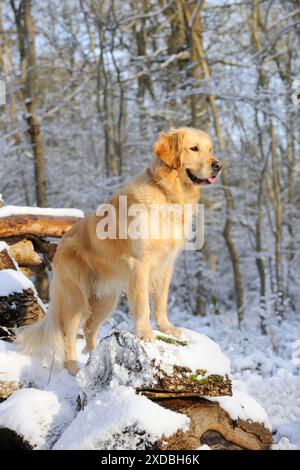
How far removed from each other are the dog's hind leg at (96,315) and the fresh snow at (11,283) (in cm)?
78

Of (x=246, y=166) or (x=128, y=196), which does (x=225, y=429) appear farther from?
(x=246, y=166)

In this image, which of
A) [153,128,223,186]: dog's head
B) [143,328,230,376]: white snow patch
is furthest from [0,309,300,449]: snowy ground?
[153,128,223,186]: dog's head

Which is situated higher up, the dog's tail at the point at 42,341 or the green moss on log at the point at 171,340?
the green moss on log at the point at 171,340

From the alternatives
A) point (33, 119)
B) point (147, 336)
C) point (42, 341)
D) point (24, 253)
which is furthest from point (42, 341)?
point (33, 119)

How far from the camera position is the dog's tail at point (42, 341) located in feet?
14.8

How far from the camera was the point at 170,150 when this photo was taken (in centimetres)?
422

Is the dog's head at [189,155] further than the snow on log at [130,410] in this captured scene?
Yes

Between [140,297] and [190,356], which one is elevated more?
[140,297]

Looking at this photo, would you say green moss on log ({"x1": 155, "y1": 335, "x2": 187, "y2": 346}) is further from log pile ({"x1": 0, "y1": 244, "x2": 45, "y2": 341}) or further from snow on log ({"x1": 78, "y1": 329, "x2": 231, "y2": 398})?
log pile ({"x1": 0, "y1": 244, "x2": 45, "y2": 341})

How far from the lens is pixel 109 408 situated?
10.6ft

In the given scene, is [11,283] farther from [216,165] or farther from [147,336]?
[216,165]

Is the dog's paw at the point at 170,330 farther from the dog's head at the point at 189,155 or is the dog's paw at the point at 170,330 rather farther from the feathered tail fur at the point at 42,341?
the dog's head at the point at 189,155

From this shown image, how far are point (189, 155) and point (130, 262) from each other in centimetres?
95

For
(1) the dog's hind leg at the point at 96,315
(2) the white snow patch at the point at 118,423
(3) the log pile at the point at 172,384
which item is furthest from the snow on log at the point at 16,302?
(2) the white snow patch at the point at 118,423
